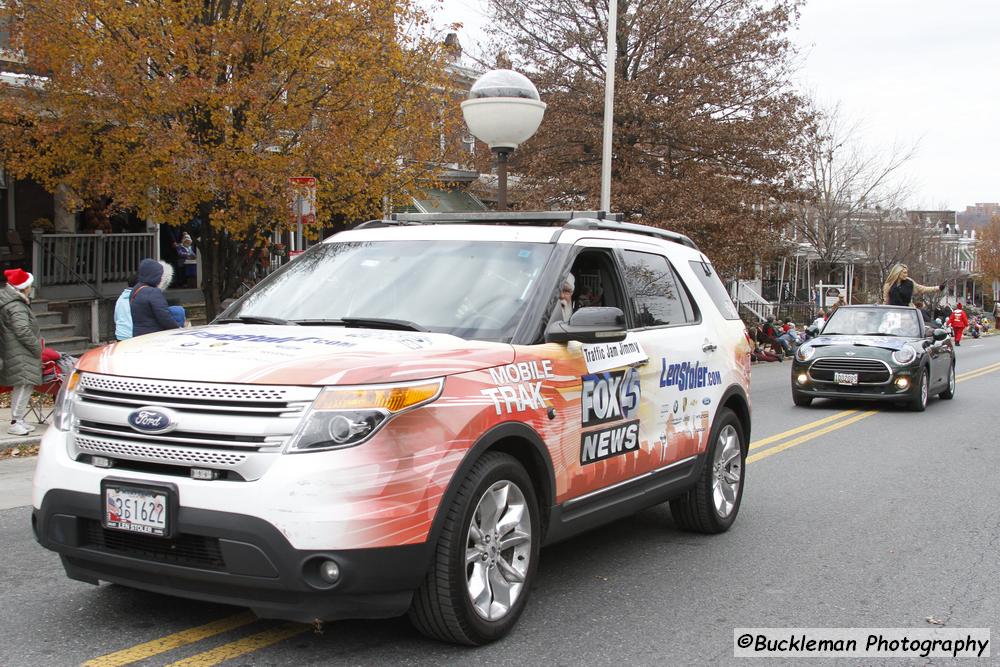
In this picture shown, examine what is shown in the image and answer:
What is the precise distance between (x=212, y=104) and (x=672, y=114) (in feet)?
42.6

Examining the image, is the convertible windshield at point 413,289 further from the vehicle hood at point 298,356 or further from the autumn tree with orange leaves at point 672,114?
the autumn tree with orange leaves at point 672,114

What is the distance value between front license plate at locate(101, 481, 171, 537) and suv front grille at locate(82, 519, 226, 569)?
0.17 ft

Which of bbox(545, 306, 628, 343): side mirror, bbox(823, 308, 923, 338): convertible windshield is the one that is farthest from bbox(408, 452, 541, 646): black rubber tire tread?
bbox(823, 308, 923, 338): convertible windshield

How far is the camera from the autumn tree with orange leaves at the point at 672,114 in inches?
921

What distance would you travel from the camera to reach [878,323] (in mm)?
15477

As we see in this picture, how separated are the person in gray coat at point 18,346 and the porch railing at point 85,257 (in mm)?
7558

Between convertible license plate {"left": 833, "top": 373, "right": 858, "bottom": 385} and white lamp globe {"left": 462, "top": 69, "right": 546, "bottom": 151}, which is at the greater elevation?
white lamp globe {"left": 462, "top": 69, "right": 546, "bottom": 151}

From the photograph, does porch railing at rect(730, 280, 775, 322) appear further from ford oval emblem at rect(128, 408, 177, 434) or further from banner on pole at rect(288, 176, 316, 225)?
ford oval emblem at rect(128, 408, 177, 434)

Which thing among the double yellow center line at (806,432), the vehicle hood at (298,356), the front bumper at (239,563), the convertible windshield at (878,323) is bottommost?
the double yellow center line at (806,432)

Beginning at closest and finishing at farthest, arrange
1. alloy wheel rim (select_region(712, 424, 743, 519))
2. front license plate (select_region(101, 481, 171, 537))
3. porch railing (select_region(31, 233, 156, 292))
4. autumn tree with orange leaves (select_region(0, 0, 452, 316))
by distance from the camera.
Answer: front license plate (select_region(101, 481, 171, 537))
alloy wheel rim (select_region(712, 424, 743, 519))
autumn tree with orange leaves (select_region(0, 0, 452, 316))
porch railing (select_region(31, 233, 156, 292))

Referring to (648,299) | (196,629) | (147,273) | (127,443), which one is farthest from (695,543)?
(147,273)

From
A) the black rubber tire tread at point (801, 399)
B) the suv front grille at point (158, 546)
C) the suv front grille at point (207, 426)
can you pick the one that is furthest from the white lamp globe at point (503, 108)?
the suv front grille at point (158, 546)

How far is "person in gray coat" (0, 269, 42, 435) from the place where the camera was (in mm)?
10242

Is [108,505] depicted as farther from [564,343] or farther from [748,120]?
[748,120]
